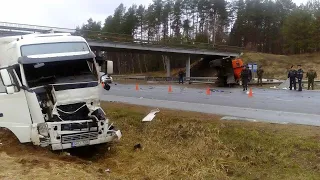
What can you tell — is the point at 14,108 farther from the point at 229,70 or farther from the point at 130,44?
the point at 130,44

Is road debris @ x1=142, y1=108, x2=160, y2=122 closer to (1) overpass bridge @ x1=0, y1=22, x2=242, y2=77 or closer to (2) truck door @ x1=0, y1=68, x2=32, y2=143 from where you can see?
(2) truck door @ x1=0, y1=68, x2=32, y2=143

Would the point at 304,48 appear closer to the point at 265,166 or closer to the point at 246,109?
the point at 246,109

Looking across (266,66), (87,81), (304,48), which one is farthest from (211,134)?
(304,48)

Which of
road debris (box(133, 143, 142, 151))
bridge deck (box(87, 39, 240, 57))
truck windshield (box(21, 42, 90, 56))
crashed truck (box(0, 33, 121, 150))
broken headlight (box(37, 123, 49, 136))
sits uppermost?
bridge deck (box(87, 39, 240, 57))

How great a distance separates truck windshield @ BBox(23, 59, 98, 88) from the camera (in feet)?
30.2

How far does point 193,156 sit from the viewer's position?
8586 millimetres

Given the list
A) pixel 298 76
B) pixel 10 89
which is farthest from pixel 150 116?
pixel 298 76

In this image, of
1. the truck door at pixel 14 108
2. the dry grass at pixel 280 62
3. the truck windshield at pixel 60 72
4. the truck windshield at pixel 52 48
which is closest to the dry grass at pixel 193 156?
the truck door at pixel 14 108

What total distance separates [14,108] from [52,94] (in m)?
1.07

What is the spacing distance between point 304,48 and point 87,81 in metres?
56.5

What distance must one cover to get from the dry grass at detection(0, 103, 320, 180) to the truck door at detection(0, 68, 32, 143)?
15.1 inches

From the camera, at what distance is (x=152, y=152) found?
9.31 metres

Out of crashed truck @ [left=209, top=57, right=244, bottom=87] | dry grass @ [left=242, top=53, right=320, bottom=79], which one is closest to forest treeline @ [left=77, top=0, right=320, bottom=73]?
dry grass @ [left=242, top=53, right=320, bottom=79]

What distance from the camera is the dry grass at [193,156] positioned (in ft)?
23.7
